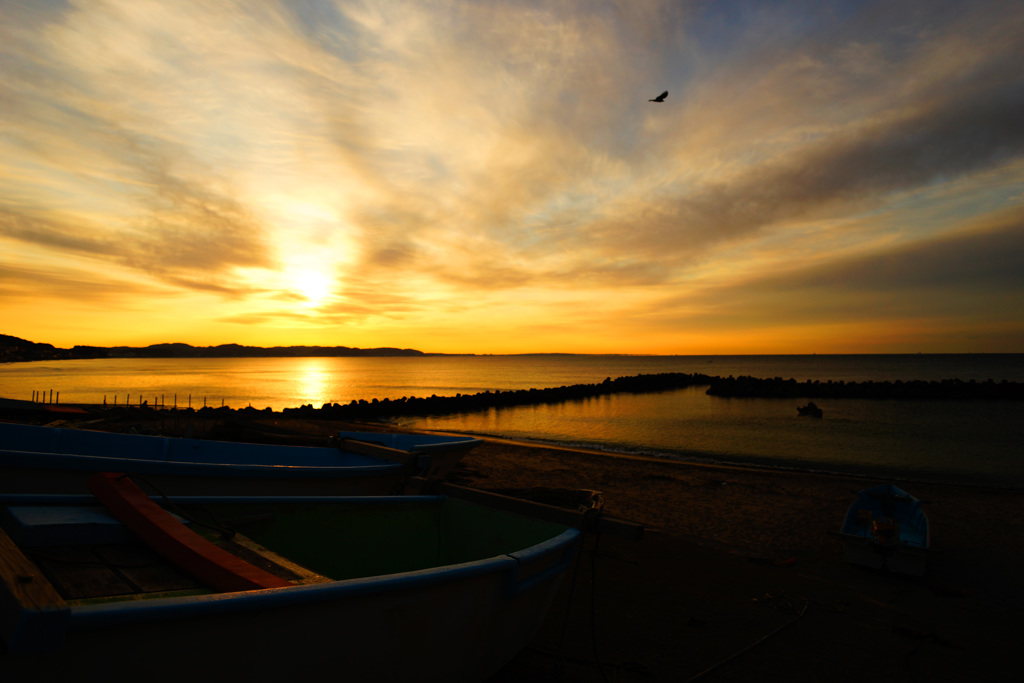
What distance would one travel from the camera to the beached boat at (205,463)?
5746 mm

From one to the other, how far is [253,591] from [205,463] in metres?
5.46

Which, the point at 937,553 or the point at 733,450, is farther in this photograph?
the point at 733,450

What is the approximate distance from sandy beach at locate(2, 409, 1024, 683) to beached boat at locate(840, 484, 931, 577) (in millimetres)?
231

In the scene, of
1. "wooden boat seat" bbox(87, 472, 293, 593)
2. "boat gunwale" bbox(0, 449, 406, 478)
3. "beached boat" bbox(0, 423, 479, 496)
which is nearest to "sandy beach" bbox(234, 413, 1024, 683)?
"wooden boat seat" bbox(87, 472, 293, 593)

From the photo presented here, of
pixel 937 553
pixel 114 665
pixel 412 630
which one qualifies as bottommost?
pixel 937 553

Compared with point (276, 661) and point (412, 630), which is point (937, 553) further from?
point (276, 661)

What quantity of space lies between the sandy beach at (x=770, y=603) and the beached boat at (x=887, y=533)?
0.76 ft

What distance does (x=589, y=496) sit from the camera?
4.40 meters

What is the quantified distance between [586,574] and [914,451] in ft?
78.6

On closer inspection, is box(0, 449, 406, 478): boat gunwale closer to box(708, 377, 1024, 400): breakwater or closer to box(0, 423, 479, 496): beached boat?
box(0, 423, 479, 496): beached boat

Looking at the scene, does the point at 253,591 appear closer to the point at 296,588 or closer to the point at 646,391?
the point at 296,588

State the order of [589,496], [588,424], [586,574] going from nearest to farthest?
[589,496] → [586,574] → [588,424]

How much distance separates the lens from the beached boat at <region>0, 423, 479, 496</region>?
5.75 metres

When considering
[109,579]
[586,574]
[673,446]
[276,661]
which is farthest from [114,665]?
[673,446]
